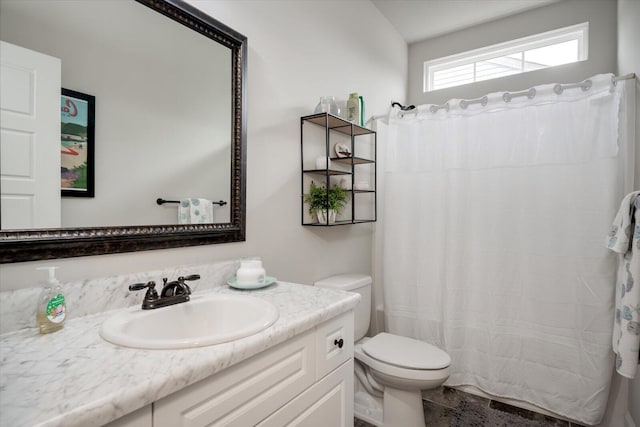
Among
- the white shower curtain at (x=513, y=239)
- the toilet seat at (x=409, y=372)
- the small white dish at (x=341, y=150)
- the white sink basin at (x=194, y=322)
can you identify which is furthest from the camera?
the small white dish at (x=341, y=150)

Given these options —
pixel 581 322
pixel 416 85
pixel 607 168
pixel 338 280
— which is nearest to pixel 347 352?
pixel 338 280

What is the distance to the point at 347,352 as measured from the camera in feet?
4.09

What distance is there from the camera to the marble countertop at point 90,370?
20.8 inches

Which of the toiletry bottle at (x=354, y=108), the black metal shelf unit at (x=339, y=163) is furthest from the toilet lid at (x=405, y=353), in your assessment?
the toiletry bottle at (x=354, y=108)

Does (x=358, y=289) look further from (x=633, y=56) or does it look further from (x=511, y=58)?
(x=511, y=58)

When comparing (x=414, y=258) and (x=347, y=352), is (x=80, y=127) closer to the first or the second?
(x=347, y=352)

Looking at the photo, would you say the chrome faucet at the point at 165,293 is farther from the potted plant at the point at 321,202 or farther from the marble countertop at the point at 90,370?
the potted plant at the point at 321,202

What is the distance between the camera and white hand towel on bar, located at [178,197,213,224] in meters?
1.27

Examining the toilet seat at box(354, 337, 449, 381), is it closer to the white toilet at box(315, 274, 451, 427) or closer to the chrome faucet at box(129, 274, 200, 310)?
the white toilet at box(315, 274, 451, 427)

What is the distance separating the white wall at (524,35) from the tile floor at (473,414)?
7.73 ft

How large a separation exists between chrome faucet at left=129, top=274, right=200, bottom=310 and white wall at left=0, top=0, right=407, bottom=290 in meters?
0.12

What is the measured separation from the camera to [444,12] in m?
2.64

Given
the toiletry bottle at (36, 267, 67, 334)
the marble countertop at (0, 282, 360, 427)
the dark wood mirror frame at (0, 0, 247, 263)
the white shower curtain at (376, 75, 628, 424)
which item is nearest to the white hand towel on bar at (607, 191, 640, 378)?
the white shower curtain at (376, 75, 628, 424)

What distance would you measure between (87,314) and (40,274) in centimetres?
17
